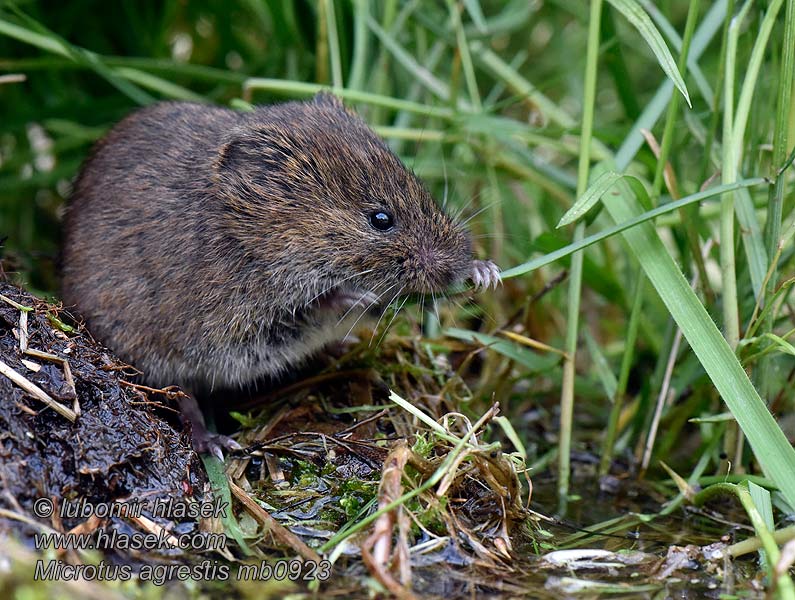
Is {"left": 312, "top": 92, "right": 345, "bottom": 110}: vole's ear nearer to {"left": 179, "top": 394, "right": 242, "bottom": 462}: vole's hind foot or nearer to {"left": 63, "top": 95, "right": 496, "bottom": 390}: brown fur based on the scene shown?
{"left": 63, "top": 95, "right": 496, "bottom": 390}: brown fur

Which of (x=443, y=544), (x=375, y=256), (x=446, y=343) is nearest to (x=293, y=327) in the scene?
(x=375, y=256)

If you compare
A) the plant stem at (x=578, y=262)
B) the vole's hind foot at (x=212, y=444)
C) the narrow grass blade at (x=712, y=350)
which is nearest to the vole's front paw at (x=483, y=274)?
the plant stem at (x=578, y=262)

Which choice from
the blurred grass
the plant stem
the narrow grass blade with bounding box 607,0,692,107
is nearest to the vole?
the plant stem

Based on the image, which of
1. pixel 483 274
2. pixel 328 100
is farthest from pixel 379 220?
pixel 328 100

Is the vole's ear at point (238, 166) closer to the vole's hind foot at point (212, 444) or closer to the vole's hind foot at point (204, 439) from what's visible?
the vole's hind foot at point (204, 439)

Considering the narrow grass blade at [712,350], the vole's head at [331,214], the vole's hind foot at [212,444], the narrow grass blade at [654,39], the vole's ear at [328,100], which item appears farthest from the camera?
the vole's ear at [328,100]

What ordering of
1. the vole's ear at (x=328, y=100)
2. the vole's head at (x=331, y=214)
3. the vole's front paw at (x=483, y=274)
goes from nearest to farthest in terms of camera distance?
the vole's head at (x=331, y=214), the vole's front paw at (x=483, y=274), the vole's ear at (x=328, y=100)

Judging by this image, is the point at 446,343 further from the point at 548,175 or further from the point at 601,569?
the point at 601,569
